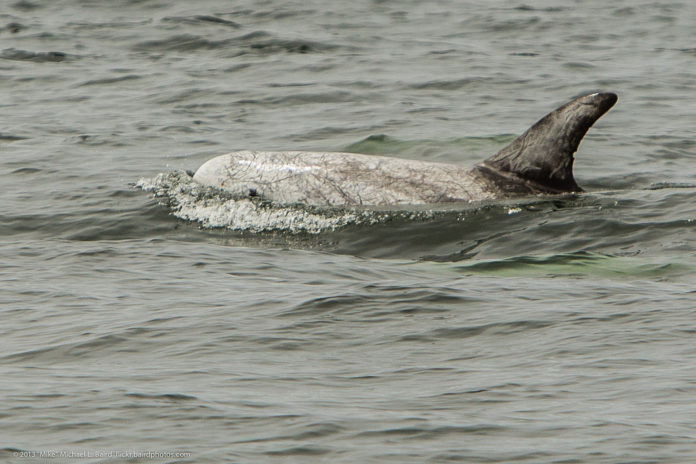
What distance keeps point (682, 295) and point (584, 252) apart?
189cm

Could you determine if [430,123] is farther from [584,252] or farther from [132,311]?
[132,311]

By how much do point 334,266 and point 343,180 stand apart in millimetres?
2601

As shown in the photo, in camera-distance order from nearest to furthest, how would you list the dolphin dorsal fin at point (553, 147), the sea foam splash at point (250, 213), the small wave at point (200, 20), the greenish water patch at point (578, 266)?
the greenish water patch at point (578, 266), the sea foam splash at point (250, 213), the dolphin dorsal fin at point (553, 147), the small wave at point (200, 20)

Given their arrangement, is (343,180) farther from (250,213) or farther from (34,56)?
(34,56)

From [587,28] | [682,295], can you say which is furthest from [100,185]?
[587,28]

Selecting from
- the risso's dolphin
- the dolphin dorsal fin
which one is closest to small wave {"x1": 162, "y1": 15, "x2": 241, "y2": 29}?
the risso's dolphin

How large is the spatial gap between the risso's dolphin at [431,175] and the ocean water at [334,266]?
10.9 inches

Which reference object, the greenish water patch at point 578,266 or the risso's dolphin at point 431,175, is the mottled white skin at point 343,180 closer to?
the risso's dolphin at point 431,175

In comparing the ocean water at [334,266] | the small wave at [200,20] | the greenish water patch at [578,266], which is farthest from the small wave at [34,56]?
the greenish water patch at [578,266]

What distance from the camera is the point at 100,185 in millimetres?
13781

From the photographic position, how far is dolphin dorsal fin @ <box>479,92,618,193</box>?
11961 millimetres

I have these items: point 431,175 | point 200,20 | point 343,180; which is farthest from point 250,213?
point 200,20

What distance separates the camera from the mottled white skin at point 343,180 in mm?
12164

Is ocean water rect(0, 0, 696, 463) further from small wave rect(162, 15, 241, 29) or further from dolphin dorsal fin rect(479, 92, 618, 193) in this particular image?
small wave rect(162, 15, 241, 29)
